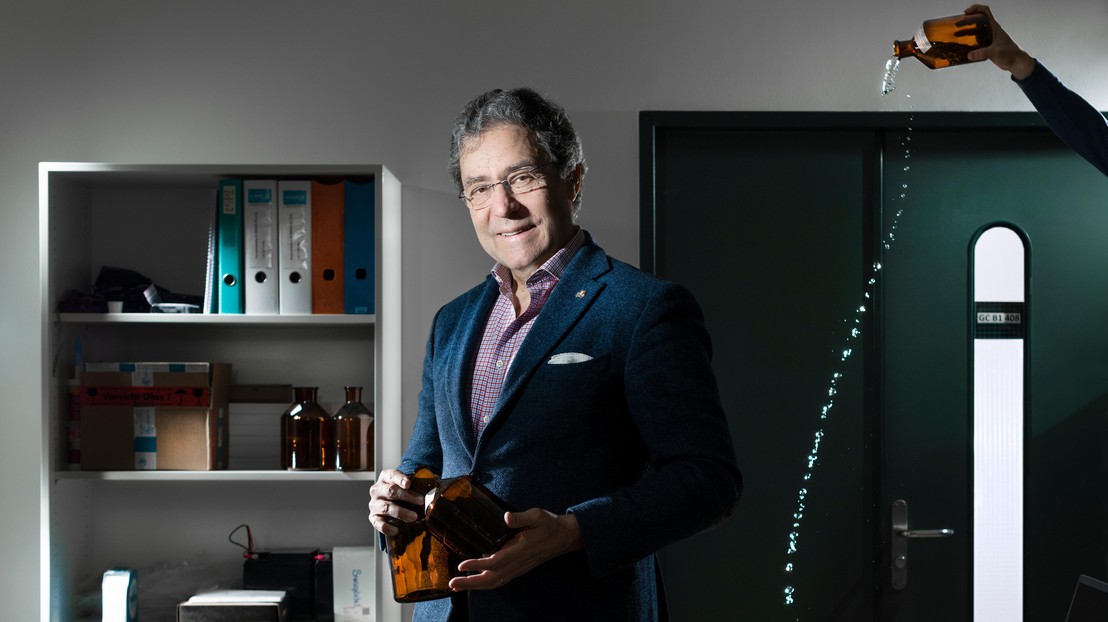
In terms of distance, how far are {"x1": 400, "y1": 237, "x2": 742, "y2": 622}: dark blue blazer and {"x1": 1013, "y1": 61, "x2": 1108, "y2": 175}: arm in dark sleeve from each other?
1.11 meters

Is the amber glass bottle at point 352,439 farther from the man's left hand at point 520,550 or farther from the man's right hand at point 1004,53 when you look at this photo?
the man's right hand at point 1004,53

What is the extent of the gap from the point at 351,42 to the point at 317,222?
629 millimetres

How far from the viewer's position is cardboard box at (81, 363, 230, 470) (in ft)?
8.04

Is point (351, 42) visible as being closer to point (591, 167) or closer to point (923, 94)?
point (591, 167)

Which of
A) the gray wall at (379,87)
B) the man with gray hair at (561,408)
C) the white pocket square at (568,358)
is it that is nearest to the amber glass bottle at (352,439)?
the gray wall at (379,87)

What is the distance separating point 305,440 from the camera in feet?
8.16

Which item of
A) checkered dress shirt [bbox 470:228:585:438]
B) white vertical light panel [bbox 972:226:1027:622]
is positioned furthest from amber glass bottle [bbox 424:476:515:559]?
white vertical light panel [bbox 972:226:1027:622]

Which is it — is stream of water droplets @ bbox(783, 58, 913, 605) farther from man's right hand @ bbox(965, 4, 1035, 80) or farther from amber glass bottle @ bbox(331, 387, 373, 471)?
amber glass bottle @ bbox(331, 387, 373, 471)

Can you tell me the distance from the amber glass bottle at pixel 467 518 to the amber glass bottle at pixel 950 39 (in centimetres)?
143

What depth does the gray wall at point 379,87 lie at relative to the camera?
2.75 m

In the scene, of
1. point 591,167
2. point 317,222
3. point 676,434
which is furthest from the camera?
point 591,167

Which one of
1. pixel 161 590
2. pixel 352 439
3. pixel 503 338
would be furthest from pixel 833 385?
pixel 161 590

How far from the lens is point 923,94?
2.78 m

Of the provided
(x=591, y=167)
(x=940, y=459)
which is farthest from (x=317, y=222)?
(x=940, y=459)
